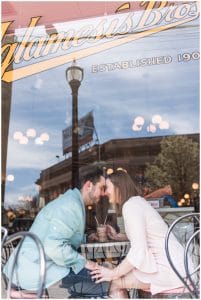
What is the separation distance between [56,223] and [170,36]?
1.74 meters

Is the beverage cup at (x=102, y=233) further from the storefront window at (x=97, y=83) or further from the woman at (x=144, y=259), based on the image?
the woman at (x=144, y=259)

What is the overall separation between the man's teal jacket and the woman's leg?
0.66 feet

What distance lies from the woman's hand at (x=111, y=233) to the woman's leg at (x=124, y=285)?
579 mm

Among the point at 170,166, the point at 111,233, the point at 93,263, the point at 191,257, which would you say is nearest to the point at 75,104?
the point at 170,166

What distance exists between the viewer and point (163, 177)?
5.10m

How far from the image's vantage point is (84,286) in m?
2.90

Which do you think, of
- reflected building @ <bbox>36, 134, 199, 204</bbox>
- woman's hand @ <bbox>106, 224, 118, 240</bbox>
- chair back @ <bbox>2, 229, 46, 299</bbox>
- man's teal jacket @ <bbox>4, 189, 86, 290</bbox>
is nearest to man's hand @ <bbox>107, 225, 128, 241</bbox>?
woman's hand @ <bbox>106, 224, 118, 240</bbox>

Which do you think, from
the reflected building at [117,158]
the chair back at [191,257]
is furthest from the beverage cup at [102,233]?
the reflected building at [117,158]

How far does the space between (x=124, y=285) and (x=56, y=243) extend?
0.44 meters

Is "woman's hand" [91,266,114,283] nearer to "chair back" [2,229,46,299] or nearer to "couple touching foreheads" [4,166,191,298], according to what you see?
"couple touching foreheads" [4,166,191,298]

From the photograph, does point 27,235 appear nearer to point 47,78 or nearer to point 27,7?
point 27,7

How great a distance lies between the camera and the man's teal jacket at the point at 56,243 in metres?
2.58

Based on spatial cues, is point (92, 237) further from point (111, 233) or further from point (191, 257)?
point (191, 257)

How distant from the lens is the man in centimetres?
258
